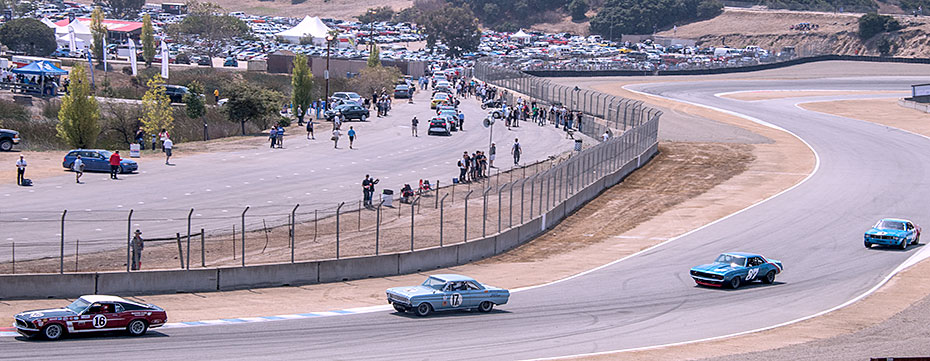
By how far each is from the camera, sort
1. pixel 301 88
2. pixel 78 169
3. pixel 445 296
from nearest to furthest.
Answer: pixel 445 296 < pixel 78 169 < pixel 301 88

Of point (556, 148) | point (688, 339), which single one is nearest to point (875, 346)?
point (688, 339)

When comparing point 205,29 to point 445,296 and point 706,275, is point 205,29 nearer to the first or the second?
point 706,275

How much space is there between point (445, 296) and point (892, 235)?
18.7m

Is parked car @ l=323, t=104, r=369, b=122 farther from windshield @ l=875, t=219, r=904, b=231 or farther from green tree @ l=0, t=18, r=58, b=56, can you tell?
green tree @ l=0, t=18, r=58, b=56

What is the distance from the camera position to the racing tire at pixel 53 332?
765 inches

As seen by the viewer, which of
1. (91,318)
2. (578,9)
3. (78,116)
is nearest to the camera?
(91,318)

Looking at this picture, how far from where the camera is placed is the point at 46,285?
24234mm

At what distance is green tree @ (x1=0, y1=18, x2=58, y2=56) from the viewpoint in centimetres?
11931

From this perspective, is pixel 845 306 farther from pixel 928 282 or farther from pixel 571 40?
pixel 571 40

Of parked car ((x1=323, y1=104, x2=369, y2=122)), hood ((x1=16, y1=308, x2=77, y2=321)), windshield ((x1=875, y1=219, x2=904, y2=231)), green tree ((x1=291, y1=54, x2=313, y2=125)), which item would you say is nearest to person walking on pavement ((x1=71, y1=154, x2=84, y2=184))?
hood ((x1=16, y1=308, x2=77, y2=321))

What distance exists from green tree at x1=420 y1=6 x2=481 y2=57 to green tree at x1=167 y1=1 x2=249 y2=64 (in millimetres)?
31548

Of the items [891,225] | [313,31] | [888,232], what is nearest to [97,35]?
[313,31]

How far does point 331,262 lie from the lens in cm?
2864

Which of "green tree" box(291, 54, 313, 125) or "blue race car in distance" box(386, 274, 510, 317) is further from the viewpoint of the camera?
"green tree" box(291, 54, 313, 125)
